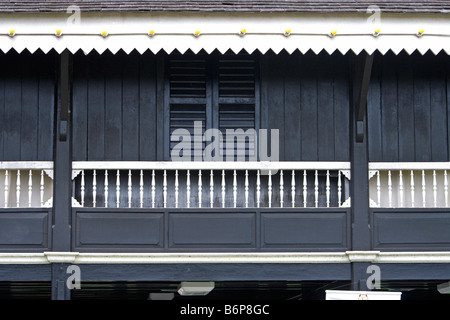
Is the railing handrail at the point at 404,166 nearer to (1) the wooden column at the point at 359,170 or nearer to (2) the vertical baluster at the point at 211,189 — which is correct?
(1) the wooden column at the point at 359,170

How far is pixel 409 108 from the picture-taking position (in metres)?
12.8

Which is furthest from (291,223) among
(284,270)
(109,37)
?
(109,37)

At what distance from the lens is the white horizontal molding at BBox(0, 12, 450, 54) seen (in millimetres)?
11516

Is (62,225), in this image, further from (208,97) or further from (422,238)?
(422,238)

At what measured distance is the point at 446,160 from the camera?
12711 millimetres

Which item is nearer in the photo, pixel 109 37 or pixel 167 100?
pixel 109 37

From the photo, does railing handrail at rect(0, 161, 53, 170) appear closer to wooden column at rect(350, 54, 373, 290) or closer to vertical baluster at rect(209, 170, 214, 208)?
vertical baluster at rect(209, 170, 214, 208)

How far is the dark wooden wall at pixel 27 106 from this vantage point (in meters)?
12.5

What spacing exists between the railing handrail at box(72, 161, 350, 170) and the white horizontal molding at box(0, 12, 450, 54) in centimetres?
153

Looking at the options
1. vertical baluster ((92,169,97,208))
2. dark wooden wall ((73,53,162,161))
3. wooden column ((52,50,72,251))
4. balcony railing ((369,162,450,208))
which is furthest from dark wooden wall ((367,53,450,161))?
wooden column ((52,50,72,251))

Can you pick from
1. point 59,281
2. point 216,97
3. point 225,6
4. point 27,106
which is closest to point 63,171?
point 27,106
